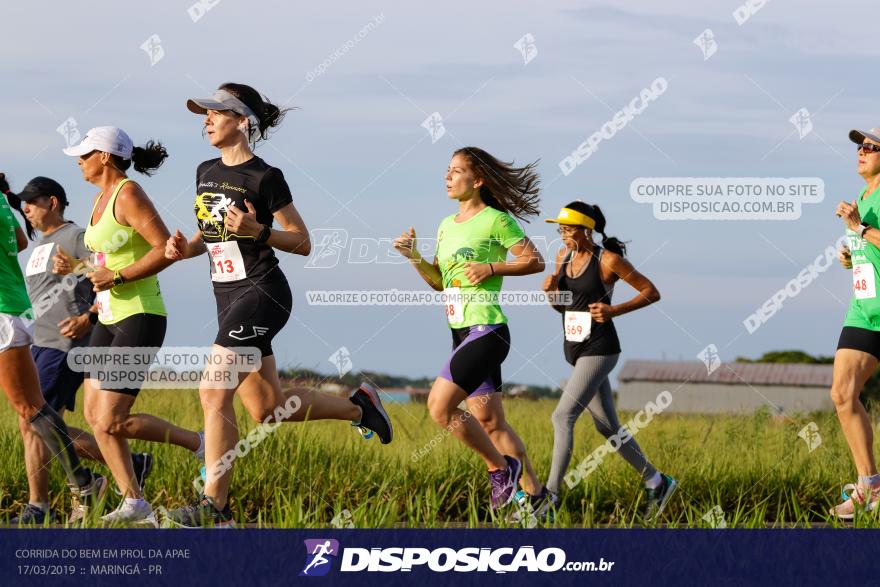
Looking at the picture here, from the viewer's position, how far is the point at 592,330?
7352 millimetres

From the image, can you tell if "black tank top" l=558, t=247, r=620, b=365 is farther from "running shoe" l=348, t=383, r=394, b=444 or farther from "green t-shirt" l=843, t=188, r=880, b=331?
"green t-shirt" l=843, t=188, r=880, b=331

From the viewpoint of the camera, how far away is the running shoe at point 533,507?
6520mm

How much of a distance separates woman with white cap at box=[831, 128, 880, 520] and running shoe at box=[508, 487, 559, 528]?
5.74ft

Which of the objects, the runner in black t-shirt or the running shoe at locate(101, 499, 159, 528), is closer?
the runner in black t-shirt

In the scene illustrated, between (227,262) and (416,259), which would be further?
(416,259)

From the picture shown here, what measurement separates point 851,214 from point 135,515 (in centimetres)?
452

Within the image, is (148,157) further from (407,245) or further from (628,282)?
(628,282)

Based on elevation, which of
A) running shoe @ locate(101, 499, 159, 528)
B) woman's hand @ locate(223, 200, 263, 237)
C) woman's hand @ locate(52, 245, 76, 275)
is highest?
woman's hand @ locate(52, 245, 76, 275)

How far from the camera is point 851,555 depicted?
5793 mm

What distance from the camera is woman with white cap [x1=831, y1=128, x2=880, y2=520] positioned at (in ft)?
23.8

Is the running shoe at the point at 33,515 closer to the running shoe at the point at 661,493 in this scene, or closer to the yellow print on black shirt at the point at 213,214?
the yellow print on black shirt at the point at 213,214

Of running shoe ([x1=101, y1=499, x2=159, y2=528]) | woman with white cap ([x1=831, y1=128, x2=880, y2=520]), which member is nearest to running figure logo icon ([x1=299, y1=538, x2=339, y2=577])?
running shoe ([x1=101, y1=499, x2=159, y2=528])

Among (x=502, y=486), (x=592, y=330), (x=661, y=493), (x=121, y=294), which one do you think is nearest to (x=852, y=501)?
(x=661, y=493)

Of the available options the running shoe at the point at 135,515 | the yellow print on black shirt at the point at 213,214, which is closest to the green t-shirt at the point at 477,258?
the yellow print on black shirt at the point at 213,214
